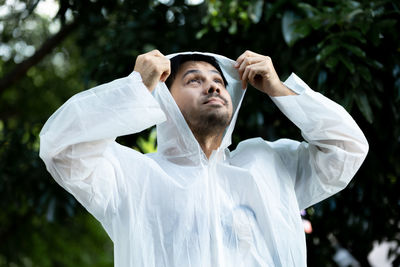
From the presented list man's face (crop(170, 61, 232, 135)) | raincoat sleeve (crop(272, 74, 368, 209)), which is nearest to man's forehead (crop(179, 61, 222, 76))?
man's face (crop(170, 61, 232, 135))

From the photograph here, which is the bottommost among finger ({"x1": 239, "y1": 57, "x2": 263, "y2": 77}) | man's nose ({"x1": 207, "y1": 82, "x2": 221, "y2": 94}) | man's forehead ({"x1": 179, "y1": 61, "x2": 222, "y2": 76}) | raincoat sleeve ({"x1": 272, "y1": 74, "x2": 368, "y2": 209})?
raincoat sleeve ({"x1": 272, "y1": 74, "x2": 368, "y2": 209})

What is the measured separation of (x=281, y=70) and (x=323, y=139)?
1459 mm

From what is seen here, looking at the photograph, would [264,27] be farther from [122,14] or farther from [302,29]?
[122,14]

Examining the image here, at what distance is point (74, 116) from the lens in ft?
6.29

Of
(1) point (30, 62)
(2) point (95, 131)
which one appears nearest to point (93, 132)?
(2) point (95, 131)

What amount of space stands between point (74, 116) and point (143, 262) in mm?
564

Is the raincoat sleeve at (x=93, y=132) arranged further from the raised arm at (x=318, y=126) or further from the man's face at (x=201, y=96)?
the raised arm at (x=318, y=126)

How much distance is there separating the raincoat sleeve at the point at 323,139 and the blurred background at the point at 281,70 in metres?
0.67

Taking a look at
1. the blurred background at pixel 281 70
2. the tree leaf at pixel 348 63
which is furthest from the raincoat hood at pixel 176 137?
the blurred background at pixel 281 70

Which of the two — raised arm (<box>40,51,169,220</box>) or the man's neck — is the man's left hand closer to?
the man's neck

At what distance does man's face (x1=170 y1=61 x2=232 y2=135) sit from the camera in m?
2.27

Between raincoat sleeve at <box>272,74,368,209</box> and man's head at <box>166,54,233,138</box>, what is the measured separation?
23cm

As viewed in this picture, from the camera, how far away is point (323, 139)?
225cm

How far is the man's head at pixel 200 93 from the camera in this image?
2275 millimetres
